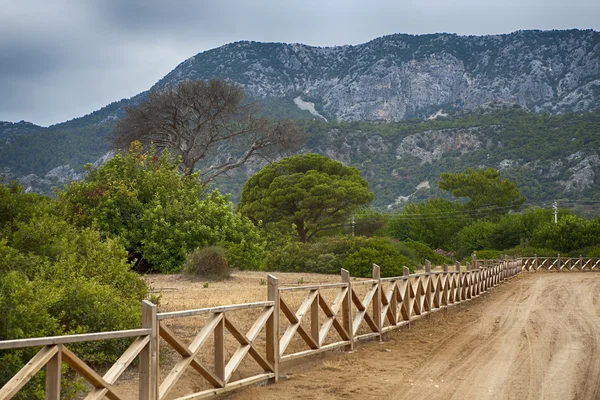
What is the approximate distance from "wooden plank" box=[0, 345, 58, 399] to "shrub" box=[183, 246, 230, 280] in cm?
1557

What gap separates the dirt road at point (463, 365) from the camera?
24.2 feet

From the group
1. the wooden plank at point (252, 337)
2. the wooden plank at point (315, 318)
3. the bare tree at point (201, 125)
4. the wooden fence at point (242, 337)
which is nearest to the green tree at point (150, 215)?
the wooden fence at point (242, 337)

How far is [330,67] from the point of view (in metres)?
188

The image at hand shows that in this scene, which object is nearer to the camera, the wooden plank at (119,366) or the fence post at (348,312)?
the wooden plank at (119,366)

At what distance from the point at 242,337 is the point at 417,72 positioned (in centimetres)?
17401

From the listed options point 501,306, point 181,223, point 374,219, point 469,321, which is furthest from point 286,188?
point 469,321

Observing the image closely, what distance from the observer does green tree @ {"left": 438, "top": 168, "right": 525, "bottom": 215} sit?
3029 inches

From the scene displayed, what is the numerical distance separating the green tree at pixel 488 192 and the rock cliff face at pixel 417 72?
7985 cm

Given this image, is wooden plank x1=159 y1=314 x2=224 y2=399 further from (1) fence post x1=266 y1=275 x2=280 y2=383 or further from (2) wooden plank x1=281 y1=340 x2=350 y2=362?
(2) wooden plank x1=281 y1=340 x2=350 y2=362

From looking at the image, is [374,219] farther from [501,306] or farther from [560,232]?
[501,306]

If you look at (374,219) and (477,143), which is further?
(477,143)

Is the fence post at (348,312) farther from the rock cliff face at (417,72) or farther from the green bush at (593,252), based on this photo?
the rock cliff face at (417,72)

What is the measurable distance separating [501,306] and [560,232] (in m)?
40.5

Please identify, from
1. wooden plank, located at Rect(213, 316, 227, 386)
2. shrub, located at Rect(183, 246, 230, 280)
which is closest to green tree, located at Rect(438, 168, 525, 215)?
shrub, located at Rect(183, 246, 230, 280)
